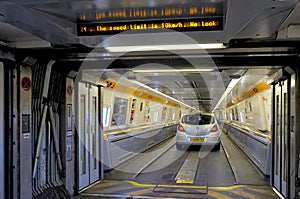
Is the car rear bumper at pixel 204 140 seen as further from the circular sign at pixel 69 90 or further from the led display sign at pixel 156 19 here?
the led display sign at pixel 156 19

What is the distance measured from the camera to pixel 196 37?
3.27 meters

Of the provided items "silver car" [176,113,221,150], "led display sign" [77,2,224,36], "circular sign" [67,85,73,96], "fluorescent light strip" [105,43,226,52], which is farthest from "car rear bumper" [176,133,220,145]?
"led display sign" [77,2,224,36]

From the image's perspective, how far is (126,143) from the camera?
11055mm

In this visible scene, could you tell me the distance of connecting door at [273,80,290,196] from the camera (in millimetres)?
6211

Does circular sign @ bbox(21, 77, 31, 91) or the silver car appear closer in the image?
circular sign @ bbox(21, 77, 31, 91)

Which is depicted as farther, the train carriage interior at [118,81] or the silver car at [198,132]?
the silver car at [198,132]

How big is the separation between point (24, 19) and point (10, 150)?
234 centimetres

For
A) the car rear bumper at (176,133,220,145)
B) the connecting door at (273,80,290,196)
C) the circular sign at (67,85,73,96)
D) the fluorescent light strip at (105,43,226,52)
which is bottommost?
the car rear bumper at (176,133,220,145)

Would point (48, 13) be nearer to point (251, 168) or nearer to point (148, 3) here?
point (148, 3)

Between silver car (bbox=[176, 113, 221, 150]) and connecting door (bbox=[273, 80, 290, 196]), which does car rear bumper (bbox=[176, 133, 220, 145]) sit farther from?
connecting door (bbox=[273, 80, 290, 196])

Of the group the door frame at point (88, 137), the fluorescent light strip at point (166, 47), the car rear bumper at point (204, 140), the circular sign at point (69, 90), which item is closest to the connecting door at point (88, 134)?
the door frame at point (88, 137)

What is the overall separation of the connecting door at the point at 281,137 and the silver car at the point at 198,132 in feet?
24.0

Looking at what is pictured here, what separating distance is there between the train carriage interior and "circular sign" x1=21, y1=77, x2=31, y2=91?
0.6 inches

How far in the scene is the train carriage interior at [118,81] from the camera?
2883mm
